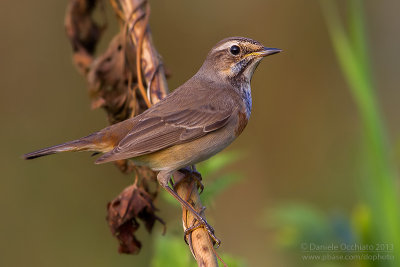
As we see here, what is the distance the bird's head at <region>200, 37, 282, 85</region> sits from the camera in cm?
467

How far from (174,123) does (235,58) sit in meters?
0.82

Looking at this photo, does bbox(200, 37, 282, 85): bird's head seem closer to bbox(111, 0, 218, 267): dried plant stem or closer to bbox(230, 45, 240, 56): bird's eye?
bbox(230, 45, 240, 56): bird's eye

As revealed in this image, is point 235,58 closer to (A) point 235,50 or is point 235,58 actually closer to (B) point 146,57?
(A) point 235,50

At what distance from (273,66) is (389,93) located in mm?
1917

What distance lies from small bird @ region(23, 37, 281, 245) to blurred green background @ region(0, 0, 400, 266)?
7.50 feet

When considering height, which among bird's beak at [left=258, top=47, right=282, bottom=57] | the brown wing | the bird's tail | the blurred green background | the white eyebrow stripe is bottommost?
the blurred green background

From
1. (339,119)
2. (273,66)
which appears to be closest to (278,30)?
(273,66)

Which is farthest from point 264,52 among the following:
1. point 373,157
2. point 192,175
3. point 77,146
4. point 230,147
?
point 230,147

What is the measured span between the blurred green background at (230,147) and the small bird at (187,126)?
2.29 m

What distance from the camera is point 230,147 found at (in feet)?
26.7

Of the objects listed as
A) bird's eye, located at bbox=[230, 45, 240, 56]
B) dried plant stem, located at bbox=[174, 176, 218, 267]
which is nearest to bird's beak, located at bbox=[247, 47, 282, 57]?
bird's eye, located at bbox=[230, 45, 240, 56]

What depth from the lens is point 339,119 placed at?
8.34 metres

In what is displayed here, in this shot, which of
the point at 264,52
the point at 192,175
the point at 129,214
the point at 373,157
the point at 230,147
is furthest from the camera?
the point at 230,147

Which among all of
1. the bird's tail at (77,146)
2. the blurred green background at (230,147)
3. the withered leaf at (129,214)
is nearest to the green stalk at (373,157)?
the withered leaf at (129,214)
